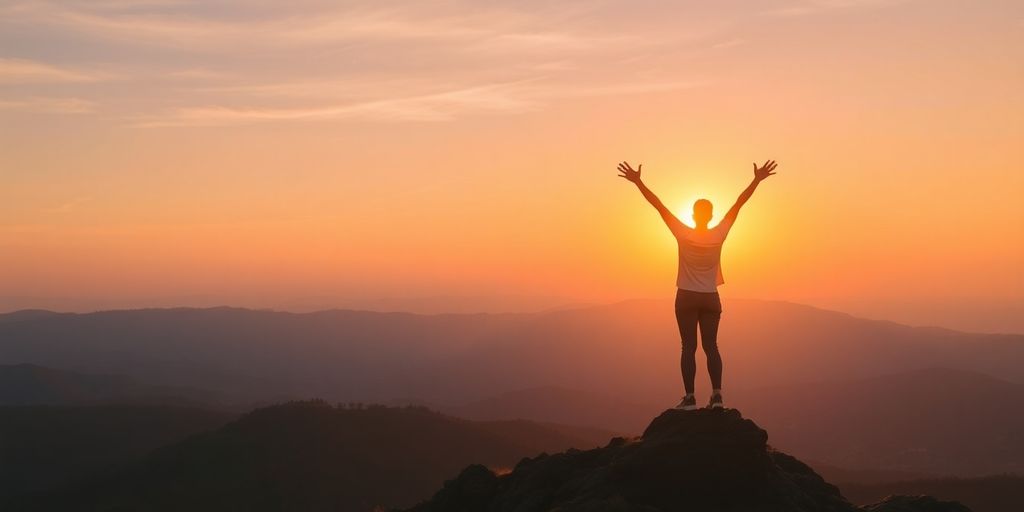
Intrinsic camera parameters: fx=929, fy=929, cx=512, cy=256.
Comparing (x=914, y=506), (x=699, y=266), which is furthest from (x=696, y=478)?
(x=914, y=506)

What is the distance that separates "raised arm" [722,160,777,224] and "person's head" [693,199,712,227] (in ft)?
0.88

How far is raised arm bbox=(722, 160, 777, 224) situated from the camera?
14586 millimetres

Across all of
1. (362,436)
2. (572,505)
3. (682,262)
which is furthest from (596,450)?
(362,436)

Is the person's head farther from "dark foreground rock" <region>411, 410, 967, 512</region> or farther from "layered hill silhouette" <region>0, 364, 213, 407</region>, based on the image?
"layered hill silhouette" <region>0, 364, 213, 407</region>

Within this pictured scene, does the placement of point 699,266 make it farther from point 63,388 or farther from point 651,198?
point 63,388

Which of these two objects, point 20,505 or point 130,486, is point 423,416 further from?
point 20,505

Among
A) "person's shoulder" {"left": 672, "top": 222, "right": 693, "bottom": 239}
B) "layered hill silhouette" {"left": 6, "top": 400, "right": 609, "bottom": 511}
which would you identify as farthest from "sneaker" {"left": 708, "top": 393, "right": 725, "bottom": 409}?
"layered hill silhouette" {"left": 6, "top": 400, "right": 609, "bottom": 511}

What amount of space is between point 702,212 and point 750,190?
822 millimetres

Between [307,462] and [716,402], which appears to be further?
[307,462]

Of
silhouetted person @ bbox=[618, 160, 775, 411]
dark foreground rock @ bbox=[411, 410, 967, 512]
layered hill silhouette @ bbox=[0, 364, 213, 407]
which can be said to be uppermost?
silhouetted person @ bbox=[618, 160, 775, 411]

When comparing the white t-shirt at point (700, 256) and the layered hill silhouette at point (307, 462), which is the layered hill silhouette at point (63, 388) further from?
the white t-shirt at point (700, 256)

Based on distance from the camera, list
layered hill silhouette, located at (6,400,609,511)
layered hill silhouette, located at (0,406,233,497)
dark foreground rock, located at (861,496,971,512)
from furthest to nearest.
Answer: layered hill silhouette, located at (0,406,233,497) → layered hill silhouette, located at (6,400,609,511) → dark foreground rock, located at (861,496,971,512)

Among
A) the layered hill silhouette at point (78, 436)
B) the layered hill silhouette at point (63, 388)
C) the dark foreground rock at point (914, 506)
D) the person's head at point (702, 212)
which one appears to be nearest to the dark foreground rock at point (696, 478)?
the dark foreground rock at point (914, 506)

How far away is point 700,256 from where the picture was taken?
1461 cm
